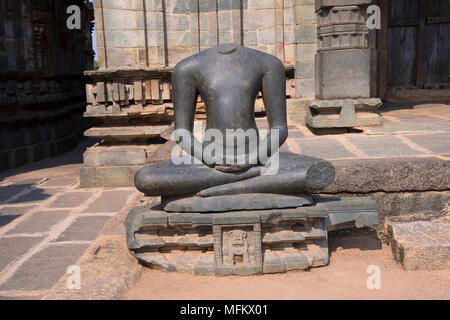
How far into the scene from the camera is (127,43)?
721cm

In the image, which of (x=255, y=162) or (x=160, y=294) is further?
(x=255, y=162)

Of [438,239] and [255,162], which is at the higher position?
[255,162]

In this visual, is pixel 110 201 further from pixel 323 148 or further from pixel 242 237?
pixel 242 237

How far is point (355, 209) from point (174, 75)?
1780 millimetres

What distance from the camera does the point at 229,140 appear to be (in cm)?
356

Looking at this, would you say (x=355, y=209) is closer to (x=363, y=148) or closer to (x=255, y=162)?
(x=255, y=162)

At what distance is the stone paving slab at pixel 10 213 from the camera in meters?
5.20

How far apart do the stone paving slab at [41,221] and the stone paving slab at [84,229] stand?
253 millimetres

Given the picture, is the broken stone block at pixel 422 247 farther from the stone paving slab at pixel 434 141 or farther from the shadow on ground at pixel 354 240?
the stone paving slab at pixel 434 141

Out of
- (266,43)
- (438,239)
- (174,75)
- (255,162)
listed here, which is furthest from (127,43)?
(438,239)

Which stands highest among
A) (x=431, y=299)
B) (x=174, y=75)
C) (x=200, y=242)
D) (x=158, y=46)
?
(x=158, y=46)

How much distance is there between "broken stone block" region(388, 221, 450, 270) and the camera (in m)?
3.30

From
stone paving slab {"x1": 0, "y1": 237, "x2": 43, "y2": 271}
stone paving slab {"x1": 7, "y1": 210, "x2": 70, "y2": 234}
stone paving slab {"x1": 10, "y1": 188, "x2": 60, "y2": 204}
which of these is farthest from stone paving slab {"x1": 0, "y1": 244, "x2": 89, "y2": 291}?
stone paving slab {"x1": 10, "y1": 188, "x2": 60, "y2": 204}
